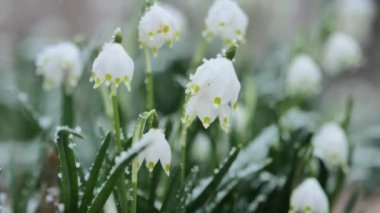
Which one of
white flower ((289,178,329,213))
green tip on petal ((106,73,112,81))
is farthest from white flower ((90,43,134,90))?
white flower ((289,178,329,213))

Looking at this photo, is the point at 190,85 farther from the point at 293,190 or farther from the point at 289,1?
the point at 289,1

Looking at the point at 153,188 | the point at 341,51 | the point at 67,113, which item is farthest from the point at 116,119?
the point at 341,51

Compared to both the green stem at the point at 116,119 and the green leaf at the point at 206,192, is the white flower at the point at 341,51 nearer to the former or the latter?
the green leaf at the point at 206,192

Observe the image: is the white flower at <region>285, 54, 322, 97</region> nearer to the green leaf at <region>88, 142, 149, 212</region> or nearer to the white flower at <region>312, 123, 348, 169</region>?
the white flower at <region>312, 123, 348, 169</region>

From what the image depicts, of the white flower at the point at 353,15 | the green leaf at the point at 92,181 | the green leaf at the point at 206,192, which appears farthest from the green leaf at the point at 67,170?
the white flower at the point at 353,15

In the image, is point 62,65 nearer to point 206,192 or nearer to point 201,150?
point 206,192
